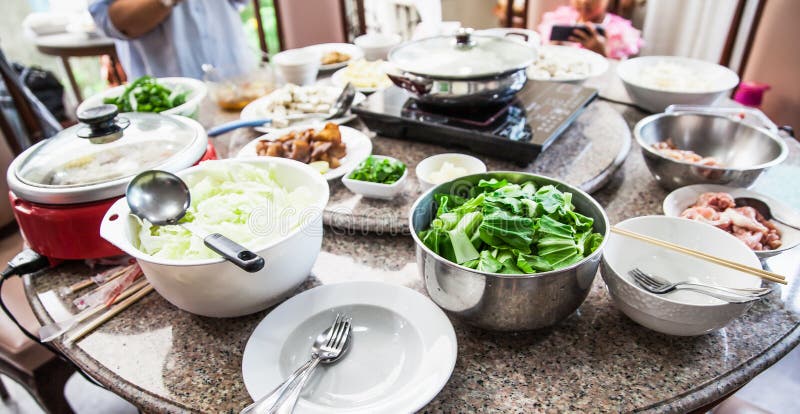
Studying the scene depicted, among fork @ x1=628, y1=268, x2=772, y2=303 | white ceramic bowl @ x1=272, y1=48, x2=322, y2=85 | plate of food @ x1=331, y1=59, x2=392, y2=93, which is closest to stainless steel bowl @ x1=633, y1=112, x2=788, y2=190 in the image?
fork @ x1=628, y1=268, x2=772, y2=303

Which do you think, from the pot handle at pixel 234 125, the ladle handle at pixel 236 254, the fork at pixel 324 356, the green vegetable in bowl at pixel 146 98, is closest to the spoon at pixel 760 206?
the fork at pixel 324 356

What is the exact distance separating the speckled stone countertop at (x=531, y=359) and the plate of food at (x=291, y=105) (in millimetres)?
881

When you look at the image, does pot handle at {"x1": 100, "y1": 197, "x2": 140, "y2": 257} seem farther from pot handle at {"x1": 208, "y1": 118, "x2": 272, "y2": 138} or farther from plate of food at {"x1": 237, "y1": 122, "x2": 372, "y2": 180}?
pot handle at {"x1": 208, "y1": 118, "x2": 272, "y2": 138}

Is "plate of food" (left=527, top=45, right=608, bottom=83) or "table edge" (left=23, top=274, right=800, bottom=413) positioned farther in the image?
"plate of food" (left=527, top=45, right=608, bottom=83)

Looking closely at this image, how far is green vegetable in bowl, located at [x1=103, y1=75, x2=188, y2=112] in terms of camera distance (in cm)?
178

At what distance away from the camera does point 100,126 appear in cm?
125

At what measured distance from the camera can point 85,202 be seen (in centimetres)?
111

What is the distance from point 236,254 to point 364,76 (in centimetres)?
159

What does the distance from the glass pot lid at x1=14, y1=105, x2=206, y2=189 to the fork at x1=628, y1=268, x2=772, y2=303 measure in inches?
45.3

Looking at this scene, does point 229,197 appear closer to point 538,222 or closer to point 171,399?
point 171,399

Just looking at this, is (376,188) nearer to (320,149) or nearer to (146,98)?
(320,149)

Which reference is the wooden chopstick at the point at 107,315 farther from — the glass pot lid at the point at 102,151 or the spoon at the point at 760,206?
the spoon at the point at 760,206

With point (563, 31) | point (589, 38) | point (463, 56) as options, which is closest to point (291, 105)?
point (463, 56)

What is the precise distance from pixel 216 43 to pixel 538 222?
8.66 feet
